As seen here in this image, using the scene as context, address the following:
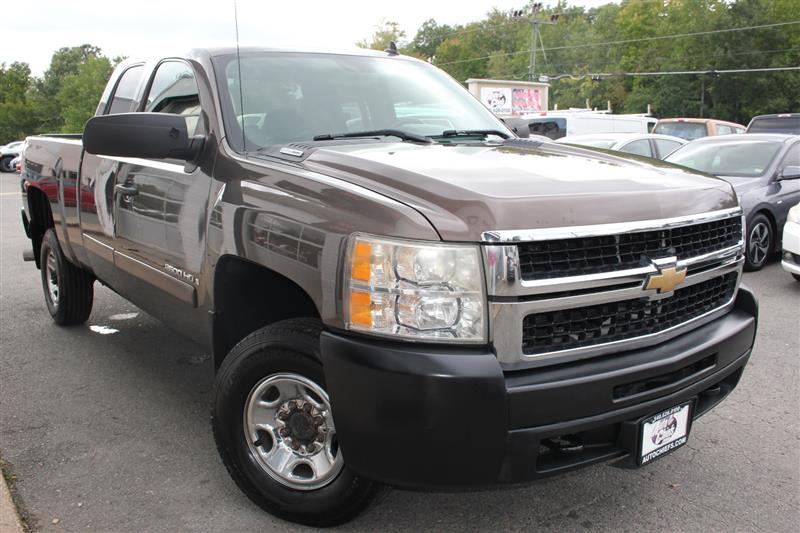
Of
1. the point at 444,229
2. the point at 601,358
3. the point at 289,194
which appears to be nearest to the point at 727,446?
the point at 601,358

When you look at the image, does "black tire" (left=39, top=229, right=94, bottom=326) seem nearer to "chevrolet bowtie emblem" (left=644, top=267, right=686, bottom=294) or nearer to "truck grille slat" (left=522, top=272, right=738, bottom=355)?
"truck grille slat" (left=522, top=272, right=738, bottom=355)

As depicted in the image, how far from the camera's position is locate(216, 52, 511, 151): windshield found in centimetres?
345

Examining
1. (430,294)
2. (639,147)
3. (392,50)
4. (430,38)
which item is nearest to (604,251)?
(430,294)

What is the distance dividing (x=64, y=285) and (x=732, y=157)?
7.49 meters

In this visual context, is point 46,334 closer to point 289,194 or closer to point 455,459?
point 289,194

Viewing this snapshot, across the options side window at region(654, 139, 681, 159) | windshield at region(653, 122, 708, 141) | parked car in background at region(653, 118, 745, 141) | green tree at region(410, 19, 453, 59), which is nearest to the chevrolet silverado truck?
side window at region(654, 139, 681, 159)

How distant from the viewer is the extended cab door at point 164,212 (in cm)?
335

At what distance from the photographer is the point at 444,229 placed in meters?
2.30

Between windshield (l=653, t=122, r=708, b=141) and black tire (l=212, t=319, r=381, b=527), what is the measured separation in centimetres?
1910

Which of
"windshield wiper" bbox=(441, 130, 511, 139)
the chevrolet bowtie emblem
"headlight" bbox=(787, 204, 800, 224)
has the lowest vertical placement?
"headlight" bbox=(787, 204, 800, 224)

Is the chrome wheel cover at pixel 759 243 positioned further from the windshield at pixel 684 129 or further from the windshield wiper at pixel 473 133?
the windshield at pixel 684 129

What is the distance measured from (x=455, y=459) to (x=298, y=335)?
0.76 metres

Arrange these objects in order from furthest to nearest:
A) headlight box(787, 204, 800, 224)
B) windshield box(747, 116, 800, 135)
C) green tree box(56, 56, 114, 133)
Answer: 1. green tree box(56, 56, 114, 133)
2. windshield box(747, 116, 800, 135)
3. headlight box(787, 204, 800, 224)

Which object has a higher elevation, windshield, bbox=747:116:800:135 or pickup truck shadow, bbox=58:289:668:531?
windshield, bbox=747:116:800:135
